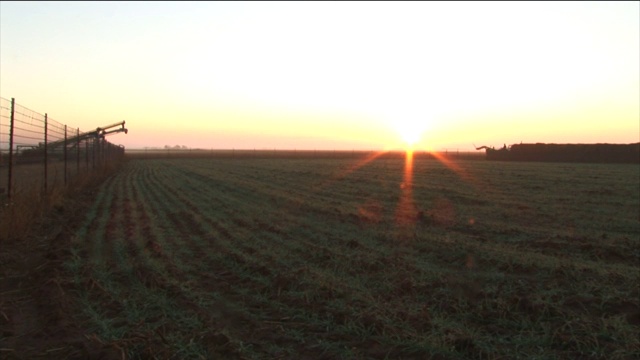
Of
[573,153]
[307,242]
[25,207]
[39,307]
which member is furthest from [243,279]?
[573,153]

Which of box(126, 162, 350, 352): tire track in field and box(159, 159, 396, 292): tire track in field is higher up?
box(159, 159, 396, 292): tire track in field

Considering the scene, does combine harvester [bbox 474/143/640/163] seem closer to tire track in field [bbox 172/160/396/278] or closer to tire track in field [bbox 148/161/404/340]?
tire track in field [bbox 172/160/396/278]

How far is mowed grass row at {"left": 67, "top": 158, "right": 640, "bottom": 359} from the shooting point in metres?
4.11

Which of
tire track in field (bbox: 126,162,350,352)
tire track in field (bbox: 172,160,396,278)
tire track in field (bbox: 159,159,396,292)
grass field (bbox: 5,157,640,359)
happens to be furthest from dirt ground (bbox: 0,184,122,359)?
tire track in field (bbox: 172,160,396,278)

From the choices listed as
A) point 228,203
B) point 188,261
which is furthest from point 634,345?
point 228,203

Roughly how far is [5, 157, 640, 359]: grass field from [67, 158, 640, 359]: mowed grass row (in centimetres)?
2

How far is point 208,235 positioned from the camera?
29.0 feet

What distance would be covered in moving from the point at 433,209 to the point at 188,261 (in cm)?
742

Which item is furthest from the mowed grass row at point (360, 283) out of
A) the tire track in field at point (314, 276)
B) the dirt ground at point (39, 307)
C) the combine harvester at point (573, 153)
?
the combine harvester at point (573, 153)

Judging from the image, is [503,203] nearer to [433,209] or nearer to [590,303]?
[433,209]

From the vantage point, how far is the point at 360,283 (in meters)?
5.78

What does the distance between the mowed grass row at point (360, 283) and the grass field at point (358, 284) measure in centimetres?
2

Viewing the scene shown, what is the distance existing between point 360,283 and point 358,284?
0.19ft

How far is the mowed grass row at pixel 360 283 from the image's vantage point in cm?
411
